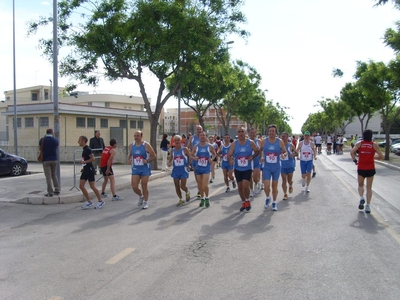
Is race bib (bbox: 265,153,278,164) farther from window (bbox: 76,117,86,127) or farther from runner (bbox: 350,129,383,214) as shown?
window (bbox: 76,117,86,127)

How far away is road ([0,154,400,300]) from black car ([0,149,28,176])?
8.08 m

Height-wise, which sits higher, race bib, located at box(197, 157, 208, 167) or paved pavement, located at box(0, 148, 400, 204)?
race bib, located at box(197, 157, 208, 167)

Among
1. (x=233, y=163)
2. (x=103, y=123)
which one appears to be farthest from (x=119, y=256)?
(x=103, y=123)

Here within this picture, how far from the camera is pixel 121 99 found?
217ft

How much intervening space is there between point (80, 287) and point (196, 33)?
13.5 metres

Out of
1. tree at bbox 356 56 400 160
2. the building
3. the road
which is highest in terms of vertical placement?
tree at bbox 356 56 400 160

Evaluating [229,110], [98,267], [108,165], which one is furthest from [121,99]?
[98,267]

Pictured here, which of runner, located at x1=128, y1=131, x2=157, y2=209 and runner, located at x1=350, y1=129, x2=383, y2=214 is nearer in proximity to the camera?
runner, located at x1=350, y1=129, x2=383, y2=214

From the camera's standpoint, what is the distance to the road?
4.40 metres

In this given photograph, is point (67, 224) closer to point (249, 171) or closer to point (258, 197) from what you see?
point (249, 171)

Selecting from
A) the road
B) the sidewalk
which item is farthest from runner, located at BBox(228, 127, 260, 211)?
the sidewalk

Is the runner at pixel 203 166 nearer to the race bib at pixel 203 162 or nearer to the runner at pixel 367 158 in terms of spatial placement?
the race bib at pixel 203 162

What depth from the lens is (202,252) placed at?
18.9 feet

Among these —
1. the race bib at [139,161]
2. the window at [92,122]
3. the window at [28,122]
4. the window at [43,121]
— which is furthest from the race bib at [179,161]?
the window at [28,122]
